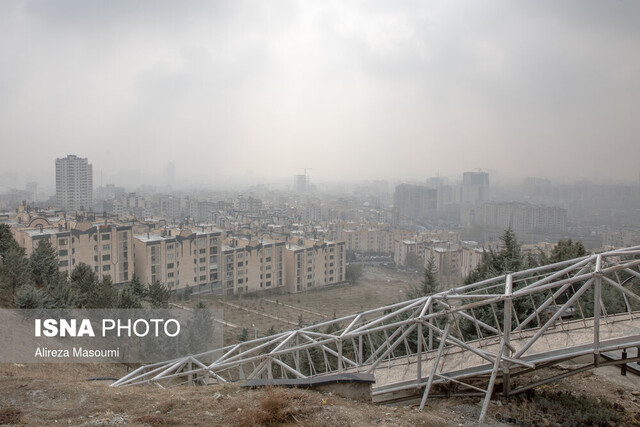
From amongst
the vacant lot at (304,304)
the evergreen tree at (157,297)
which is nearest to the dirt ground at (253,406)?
the evergreen tree at (157,297)

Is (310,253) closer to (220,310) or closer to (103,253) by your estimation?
(220,310)

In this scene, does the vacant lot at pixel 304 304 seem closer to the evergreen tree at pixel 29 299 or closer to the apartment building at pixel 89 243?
the apartment building at pixel 89 243

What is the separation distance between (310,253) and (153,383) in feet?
44.8

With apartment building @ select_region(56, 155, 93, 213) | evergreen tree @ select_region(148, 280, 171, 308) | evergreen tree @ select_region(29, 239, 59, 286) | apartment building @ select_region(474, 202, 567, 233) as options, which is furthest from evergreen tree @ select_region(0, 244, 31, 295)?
apartment building @ select_region(56, 155, 93, 213)

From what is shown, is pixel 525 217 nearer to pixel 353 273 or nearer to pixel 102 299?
pixel 353 273

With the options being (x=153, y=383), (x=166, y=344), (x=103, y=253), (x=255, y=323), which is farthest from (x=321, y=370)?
(x=103, y=253)

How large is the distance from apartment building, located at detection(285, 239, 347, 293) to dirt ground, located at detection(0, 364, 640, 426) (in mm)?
13962

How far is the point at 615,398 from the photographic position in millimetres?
3408

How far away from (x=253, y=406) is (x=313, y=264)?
50.2 ft

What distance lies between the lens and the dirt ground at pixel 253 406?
104 inches

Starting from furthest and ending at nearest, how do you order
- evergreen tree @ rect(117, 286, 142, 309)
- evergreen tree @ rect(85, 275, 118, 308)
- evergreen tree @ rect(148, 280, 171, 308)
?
evergreen tree @ rect(148, 280, 171, 308) → evergreen tree @ rect(85, 275, 118, 308) → evergreen tree @ rect(117, 286, 142, 309)

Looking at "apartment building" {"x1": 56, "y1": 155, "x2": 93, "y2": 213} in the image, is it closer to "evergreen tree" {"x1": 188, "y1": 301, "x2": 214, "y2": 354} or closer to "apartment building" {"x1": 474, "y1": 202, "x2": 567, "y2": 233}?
"apartment building" {"x1": 474, "y1": 202, "x2": 567, "y2": 233}

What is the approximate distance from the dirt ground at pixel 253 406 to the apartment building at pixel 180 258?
478 inches

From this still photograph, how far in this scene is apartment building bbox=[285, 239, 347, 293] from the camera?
57.5 ft
